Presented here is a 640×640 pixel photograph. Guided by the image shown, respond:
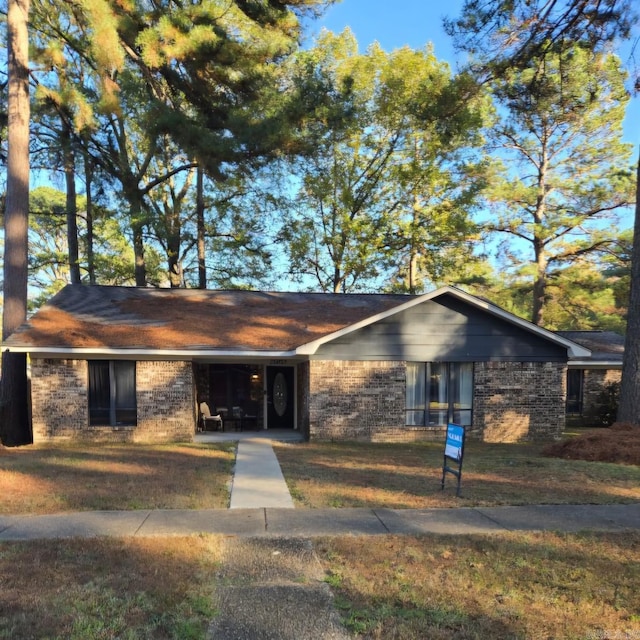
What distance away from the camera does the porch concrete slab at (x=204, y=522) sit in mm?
5426

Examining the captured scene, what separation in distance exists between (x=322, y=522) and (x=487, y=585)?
216cm

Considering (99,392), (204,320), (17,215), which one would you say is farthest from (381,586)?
(17,215)

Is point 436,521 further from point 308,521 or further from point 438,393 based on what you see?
point 438,393

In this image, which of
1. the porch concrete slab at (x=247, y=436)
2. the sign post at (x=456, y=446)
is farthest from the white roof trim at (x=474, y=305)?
the sign post at (x=456, y=446)

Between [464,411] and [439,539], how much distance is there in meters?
8.57

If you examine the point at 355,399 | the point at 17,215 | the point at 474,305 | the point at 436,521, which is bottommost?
the point at 436,521

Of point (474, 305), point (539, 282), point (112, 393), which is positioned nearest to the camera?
point (112, 393)

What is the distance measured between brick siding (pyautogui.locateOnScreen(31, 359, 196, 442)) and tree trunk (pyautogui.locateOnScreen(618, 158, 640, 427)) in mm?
10435

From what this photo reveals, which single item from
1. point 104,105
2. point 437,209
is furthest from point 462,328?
point 437,209

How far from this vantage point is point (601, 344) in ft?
62.1

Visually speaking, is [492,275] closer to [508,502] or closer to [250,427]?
[250,427]

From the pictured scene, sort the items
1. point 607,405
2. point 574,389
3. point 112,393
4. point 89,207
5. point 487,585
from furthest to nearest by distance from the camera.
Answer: point 89,207 → point 574,389 → point 607,405 → point 112,393 → point 487,585

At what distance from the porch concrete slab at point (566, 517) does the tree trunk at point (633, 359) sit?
5.46 m

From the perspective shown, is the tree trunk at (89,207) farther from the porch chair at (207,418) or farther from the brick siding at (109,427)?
the porch chair at (207,418)
